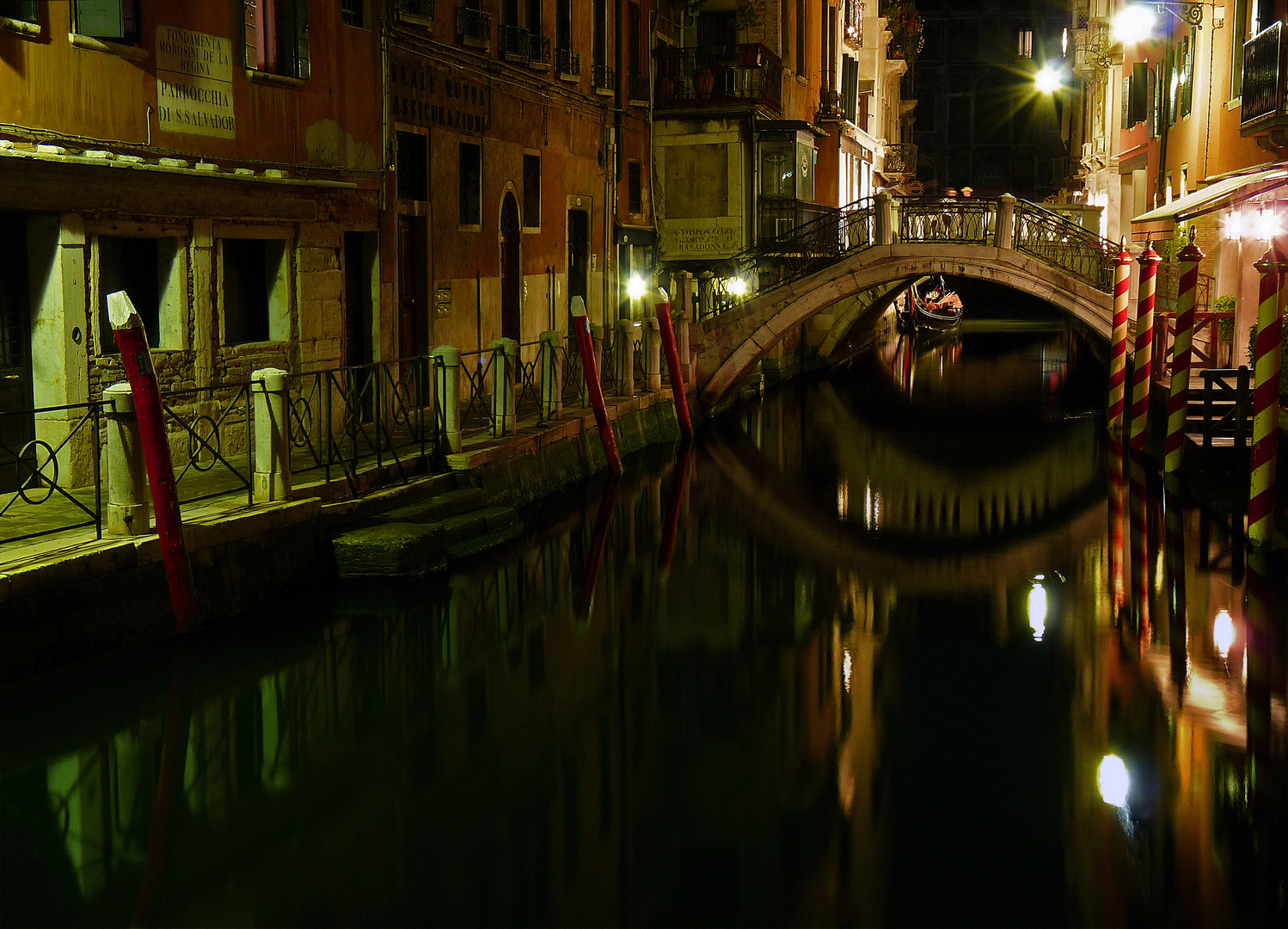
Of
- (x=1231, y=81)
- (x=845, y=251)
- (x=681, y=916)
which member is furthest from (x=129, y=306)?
(x=1231, y=81)

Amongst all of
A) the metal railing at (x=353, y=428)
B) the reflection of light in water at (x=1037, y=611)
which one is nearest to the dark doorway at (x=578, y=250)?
the metal railing at (x=353, y=428)

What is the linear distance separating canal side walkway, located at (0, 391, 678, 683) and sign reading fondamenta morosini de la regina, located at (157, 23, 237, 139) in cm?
288

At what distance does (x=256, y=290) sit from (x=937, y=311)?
29.7m

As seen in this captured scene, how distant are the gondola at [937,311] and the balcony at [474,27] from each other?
2480 centimetres

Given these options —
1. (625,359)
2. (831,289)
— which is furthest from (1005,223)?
(625,359)

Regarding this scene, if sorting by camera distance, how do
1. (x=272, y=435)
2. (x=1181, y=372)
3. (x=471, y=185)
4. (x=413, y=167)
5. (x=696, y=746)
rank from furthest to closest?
1. (x=471, y=185)
2. (x=413, y=167)
3. (x=1181, y=372)
4. (x=272, y=435)
5. (x=696, y=746)

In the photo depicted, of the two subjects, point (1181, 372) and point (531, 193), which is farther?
point (531, 193)

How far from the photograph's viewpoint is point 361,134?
13.8m

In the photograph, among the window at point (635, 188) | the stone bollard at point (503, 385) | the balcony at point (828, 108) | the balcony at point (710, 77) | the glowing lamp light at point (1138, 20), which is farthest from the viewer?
the balcony at point (828, 108)

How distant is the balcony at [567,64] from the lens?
63.7 feet

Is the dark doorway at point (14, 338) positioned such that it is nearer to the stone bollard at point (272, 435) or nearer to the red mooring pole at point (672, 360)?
the stone bollard at point (272, 435)

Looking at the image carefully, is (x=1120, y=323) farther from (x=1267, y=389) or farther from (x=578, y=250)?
(x=578, y=250)

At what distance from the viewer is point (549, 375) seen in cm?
1452

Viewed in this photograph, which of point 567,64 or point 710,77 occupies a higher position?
point 710,77
